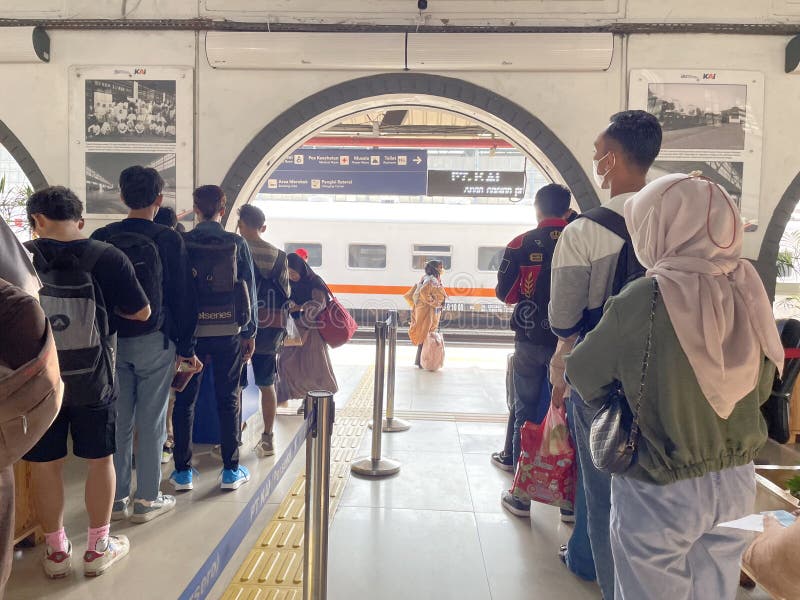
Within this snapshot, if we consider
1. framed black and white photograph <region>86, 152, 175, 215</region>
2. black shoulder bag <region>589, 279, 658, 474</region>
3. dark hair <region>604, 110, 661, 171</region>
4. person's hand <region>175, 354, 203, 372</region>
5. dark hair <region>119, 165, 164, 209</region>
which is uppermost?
framed black and white photograph <region>86, 152, 175, 215</region>

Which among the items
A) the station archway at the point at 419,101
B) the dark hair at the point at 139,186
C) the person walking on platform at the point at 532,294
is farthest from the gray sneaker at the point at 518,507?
the dark hair at the point at 139,186

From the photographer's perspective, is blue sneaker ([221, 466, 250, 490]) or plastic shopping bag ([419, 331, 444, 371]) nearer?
blue sneaker ([221, 466, 250, 490])

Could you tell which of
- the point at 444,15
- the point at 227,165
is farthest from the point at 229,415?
the point at 444,15

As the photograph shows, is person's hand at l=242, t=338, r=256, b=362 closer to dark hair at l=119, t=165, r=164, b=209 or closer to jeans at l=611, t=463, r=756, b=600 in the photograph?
dark hair at l=119, t=165, r=164, b=209

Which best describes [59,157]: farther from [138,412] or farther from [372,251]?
[372,251]

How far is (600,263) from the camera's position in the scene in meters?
1.96

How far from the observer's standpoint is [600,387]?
4.52ft

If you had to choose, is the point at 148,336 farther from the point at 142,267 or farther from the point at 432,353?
the point at 432,353

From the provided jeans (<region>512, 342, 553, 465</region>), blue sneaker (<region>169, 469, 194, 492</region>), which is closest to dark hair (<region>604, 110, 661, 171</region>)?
jeans (<region>512, 342, 553, 465</region>)

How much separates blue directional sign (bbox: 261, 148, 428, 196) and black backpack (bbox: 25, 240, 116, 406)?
6.09 meters

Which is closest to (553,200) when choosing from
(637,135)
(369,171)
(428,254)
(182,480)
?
(637,135)

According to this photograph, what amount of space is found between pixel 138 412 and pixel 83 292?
0.85 metres

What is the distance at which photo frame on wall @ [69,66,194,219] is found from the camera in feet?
14.3

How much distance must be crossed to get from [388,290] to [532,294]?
772 centimetres
